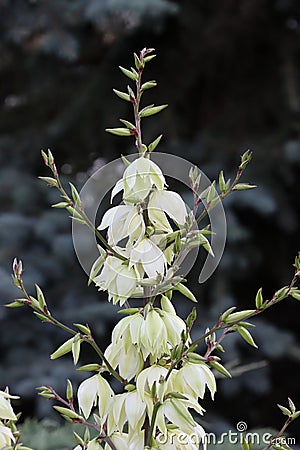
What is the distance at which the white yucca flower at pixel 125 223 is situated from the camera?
468 mm

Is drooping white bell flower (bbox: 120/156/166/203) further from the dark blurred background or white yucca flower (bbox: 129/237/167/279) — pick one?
the dark blurred background

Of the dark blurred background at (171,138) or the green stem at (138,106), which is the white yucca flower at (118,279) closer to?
the green stem at (138,106)

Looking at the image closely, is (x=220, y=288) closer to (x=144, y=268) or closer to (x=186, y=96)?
(x=186, y=96)

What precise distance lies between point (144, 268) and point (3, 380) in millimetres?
1160

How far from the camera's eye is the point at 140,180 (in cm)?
47

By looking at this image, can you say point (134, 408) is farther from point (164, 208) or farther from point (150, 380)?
point (164, 208)

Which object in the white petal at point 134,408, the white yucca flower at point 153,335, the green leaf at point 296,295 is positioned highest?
the green leaf at point 296,295

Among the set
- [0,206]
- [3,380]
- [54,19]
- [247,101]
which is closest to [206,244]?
[3,380]

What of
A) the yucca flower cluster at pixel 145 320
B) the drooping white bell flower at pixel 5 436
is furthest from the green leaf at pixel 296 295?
the drooping white bell flower at pixel 5 436

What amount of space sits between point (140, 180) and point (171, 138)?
1.42 m

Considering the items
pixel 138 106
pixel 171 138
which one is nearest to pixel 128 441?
pixel 138 106

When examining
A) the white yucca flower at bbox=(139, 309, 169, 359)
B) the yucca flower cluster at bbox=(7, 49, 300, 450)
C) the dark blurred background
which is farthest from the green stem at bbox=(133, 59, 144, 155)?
the dark blurred background

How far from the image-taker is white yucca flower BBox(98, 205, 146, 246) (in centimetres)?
47

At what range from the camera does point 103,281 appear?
0.48 metres
